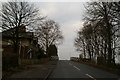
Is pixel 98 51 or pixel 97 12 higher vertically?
pixel 97 12

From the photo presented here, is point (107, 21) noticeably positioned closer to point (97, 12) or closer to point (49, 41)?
point (97, 12)

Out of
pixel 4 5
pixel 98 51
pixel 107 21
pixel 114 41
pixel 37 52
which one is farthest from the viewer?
pixel 37 52

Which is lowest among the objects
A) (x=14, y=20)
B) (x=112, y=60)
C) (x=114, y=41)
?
(x=112, y=60)

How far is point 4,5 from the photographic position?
41.2m

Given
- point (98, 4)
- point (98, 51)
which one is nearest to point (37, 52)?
point (98, 51)

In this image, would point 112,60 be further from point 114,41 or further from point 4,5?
point 4,5

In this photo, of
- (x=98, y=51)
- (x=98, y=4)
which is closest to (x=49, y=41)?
(x=98, y=51)

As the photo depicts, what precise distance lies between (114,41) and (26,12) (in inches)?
635

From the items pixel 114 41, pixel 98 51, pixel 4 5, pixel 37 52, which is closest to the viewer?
pixel 4 5

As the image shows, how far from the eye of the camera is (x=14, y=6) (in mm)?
42594

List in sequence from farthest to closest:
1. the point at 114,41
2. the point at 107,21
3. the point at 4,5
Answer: the point at 114,41
the point at 4,5
the point at 107,21

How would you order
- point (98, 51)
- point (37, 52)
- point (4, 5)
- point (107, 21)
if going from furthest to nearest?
1. point (37, 52)
2. point (98, 51)
3. point (4, 5)
4. point (107, 21)

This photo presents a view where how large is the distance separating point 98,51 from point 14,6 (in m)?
23.5

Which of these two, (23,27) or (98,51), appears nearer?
(23,27)
